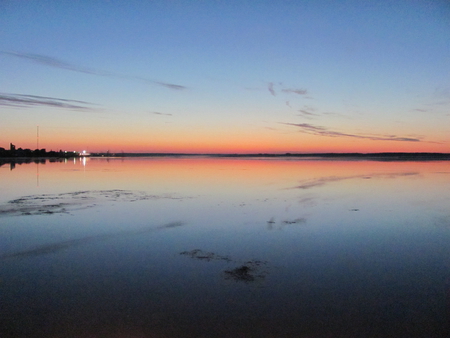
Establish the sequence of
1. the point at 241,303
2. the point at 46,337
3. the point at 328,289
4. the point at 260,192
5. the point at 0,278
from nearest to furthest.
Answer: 1. the point at 46,337
2. the point at 241,303
3. the point at 328,289
4. the point at 0,278
5. the point at 260,192

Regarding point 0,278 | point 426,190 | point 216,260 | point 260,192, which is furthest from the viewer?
point 426,190

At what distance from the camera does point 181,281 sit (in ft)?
19.1

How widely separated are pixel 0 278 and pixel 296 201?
11.2 meters

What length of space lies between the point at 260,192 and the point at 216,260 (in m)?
11.1

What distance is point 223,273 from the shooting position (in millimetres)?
6188

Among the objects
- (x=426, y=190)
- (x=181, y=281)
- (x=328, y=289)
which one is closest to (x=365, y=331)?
(x=328, y=289)

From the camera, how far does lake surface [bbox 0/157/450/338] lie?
177 inches

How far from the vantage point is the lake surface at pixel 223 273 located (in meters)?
4.49

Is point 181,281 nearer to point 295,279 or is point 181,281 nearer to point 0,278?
point 295,279

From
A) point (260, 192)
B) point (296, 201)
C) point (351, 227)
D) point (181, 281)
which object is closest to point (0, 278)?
point (181, 281)

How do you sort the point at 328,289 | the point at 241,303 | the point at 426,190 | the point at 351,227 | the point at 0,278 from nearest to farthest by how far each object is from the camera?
1. the point at 241,303
2. the point at 328,289
3. the point at 0,278
4. the point at 351,227
5. the point at 426,190

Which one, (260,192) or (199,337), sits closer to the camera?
(199,337)

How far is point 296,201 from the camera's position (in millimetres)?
14664

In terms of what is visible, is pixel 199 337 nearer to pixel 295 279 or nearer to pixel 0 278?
pixel 295 279
